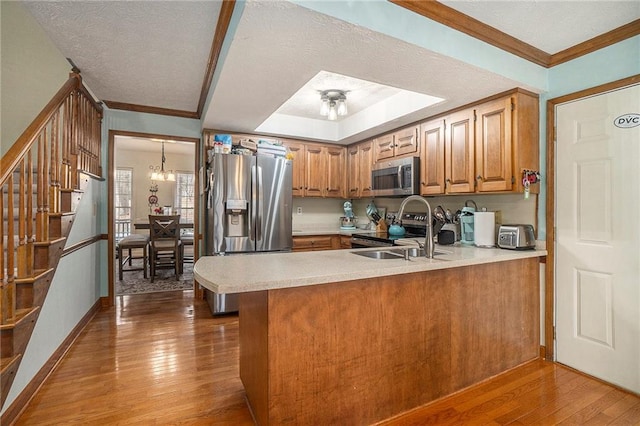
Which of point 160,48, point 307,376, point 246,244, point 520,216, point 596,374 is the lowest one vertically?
point 596,374

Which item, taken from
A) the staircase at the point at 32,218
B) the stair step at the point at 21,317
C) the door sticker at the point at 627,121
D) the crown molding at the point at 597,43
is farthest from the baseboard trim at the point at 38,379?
the crown molding at the point at 597,43

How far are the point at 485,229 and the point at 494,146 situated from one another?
0.69 m

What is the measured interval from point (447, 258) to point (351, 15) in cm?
150

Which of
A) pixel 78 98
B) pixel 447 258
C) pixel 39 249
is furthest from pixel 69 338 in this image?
pixel 447 258

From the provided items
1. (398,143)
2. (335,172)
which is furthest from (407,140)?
(335,172)

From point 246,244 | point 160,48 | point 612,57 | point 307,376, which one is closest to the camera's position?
point 307,376

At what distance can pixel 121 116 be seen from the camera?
3.75m

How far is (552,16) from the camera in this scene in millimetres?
1924

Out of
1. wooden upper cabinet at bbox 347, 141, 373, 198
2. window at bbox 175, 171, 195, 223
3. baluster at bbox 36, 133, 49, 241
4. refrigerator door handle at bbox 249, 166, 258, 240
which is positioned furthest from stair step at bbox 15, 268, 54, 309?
window at bbox 175, 171, 195, 223

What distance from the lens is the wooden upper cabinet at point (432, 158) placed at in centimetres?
303

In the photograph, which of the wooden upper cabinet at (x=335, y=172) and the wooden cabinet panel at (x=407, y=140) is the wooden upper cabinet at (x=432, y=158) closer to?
the wooden cabinet panel at (x=407, y=140)

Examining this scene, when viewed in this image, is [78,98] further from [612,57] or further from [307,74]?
[612,57]

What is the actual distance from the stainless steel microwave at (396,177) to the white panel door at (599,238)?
1211 mm

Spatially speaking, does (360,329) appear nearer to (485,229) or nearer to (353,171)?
(485,229)
